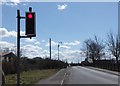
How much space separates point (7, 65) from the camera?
171 feet

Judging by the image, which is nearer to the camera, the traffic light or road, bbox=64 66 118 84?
the traffic light

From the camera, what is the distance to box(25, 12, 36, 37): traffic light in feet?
55.1

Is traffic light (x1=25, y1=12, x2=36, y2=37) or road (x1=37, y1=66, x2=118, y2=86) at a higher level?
traffic light (x1=25, y1=12, x2=36, y2=37)

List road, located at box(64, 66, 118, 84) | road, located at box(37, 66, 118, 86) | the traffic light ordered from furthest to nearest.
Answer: road, located at box(64, 66, 118, 84) < road, located at box(37, 66, 118, 86) < the traffic light

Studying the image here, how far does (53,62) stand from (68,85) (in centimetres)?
6458

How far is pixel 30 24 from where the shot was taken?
16.9m

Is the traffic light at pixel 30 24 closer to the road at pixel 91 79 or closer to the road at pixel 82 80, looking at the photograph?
the road at pixel 82 80

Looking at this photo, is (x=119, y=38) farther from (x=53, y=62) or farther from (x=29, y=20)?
(x=29, y=20)

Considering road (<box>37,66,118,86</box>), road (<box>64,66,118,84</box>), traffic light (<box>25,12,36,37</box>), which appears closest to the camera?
traffic light (<box>25,12,36,37</box>)

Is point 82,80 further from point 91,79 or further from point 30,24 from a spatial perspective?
point 30,24

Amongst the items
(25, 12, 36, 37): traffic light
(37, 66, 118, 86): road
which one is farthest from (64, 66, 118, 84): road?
(25, 12, 36, 37): traffic light

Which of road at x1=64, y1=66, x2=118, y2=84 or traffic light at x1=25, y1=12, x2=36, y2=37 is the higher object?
traffic light at x1=25, y1=12, x2=36, y2=37

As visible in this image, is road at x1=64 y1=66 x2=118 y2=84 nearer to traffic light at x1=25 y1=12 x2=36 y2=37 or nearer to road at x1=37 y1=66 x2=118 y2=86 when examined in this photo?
road at x1=37 y1=66 x2=118 y2=86

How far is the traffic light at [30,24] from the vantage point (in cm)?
1680
